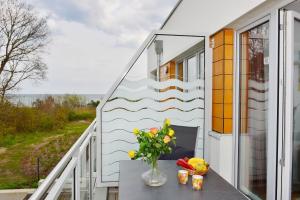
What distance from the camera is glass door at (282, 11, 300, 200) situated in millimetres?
2223

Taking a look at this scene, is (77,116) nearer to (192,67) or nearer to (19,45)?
(19,45)

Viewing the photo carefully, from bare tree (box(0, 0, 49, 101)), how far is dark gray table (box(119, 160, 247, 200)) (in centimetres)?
788

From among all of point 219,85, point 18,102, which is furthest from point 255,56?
point 18,102

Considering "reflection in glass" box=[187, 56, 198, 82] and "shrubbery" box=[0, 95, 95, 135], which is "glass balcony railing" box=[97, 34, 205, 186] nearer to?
"reflection in glass" box=[187, 56, 198, 82]

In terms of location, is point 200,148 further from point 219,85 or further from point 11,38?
point 11,38

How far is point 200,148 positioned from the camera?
3664 mm

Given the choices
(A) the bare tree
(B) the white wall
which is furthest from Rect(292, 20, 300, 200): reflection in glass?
(A) the bare tree

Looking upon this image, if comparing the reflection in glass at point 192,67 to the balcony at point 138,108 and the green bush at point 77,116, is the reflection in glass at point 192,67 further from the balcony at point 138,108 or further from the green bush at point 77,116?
the green bush at point 77,116

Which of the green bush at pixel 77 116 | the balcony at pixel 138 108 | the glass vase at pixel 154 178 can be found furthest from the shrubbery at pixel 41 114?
the glass vase at pixel 154 178

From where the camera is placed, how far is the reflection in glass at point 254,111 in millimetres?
2592

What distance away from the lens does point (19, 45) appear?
30.3 ft

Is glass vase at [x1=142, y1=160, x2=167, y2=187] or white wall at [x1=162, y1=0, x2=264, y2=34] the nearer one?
glass vase at [x1=142, y1=160, x2=167, y2=187]

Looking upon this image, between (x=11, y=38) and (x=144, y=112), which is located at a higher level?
(x=11, y=38)

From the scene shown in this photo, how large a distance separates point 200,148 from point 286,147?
1512 mm
